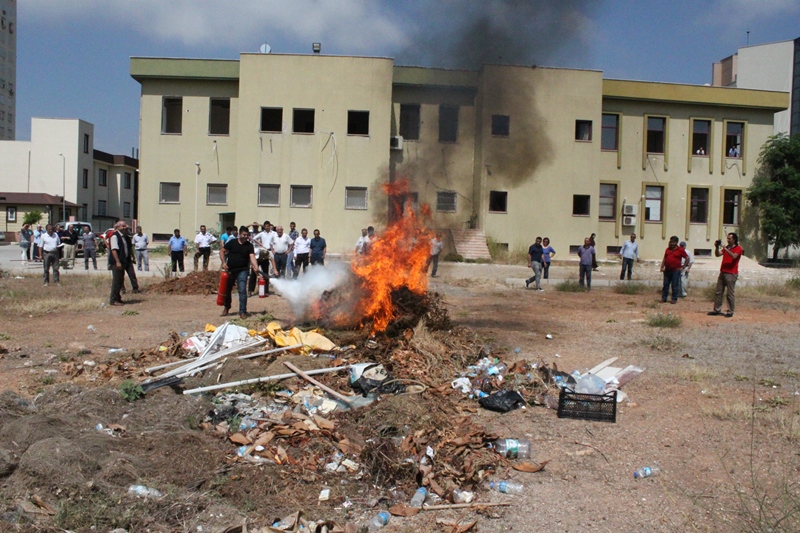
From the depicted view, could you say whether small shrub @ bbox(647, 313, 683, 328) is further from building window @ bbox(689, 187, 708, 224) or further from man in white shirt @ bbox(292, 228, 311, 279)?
building window @ bbox(689, 187, 708, 224)

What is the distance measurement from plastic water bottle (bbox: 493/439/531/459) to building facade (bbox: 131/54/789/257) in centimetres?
2106

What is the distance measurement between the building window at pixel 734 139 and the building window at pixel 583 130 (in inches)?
315

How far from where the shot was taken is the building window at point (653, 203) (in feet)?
107

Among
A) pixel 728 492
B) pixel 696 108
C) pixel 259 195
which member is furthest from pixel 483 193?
pixel 728 492

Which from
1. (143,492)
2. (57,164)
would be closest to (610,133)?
(143,492)

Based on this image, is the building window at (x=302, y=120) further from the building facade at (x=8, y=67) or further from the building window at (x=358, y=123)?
the building facade at (x=8, y=67)

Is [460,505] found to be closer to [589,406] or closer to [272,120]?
[589,406]

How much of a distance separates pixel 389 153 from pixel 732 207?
18.6m

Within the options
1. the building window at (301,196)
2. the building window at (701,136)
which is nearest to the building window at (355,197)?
the building window at (301,196)

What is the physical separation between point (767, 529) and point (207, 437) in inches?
161

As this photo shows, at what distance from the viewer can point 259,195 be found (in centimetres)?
2953

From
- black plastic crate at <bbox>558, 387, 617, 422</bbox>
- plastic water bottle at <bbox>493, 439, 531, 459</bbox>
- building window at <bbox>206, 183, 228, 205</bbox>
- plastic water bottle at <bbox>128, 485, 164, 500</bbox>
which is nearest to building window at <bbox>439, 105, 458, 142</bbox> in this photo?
black plastic crate at <bbox>558, 387, 617, 422</bbox>

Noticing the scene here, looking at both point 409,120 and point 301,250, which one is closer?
point 301,250

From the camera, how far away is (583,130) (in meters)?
31.0
